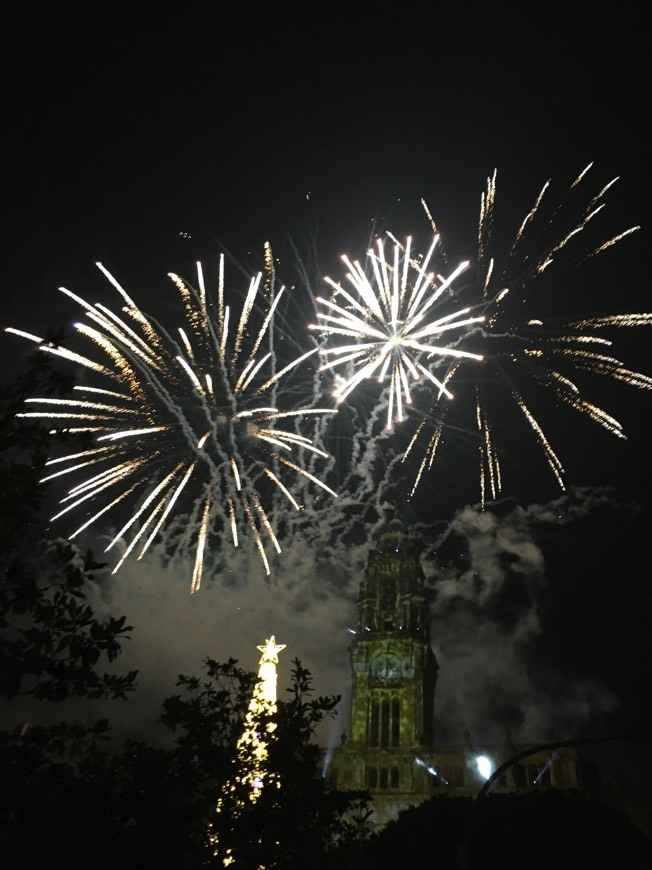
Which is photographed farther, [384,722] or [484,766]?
[384,722]

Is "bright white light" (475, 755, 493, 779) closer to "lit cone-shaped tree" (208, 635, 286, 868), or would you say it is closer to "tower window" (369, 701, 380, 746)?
"tower window" (369, 701, 380, 746)

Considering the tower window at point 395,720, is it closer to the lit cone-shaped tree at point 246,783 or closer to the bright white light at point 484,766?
the bright white light at point 484,766

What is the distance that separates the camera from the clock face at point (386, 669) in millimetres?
62294

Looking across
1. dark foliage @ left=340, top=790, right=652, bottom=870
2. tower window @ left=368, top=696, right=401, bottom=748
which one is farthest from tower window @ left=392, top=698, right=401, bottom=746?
dark foliage @ left=340, top=790, right=652, bottom=870

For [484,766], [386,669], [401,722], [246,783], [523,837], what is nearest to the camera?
[246,783]

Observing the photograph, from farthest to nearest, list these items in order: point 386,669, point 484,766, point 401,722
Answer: point 386,669 < point 401,722 < point 484,766

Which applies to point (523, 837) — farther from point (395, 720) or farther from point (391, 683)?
point (391, 683)

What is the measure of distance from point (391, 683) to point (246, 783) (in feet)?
167

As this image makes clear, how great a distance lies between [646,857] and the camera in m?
28.3

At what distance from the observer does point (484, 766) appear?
5216cm

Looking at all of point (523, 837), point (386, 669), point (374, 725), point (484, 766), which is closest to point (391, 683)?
point (386, 669)

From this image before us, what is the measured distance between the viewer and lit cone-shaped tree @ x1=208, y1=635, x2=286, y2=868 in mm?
13656

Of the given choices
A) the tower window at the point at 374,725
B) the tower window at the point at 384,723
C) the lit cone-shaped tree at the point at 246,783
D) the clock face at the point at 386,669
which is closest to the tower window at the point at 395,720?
the tower window at the point at 384,723

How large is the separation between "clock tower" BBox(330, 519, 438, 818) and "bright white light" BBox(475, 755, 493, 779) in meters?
4.73
